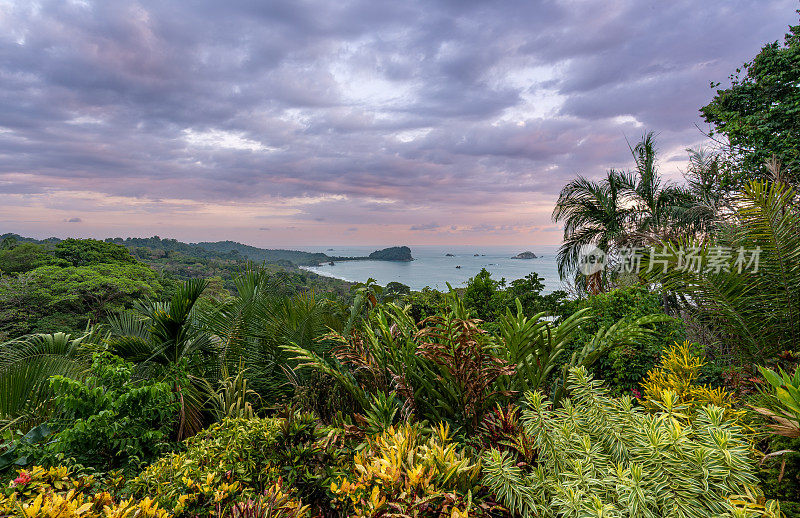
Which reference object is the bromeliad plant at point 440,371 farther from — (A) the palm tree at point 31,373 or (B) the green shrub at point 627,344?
(A) the palm tree at point 31,373

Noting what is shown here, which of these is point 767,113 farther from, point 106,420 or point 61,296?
point 61,296

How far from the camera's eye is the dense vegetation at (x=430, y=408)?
4.29 feet

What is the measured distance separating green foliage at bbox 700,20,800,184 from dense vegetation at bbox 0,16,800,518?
228 inches

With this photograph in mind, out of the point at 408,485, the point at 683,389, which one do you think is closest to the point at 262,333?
the point at 408,485

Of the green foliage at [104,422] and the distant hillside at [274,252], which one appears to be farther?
the distant hillside at [274,252]

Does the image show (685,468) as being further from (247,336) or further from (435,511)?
(247,336)

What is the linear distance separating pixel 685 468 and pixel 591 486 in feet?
1.08

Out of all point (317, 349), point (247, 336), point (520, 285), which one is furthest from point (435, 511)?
point (520, 285)

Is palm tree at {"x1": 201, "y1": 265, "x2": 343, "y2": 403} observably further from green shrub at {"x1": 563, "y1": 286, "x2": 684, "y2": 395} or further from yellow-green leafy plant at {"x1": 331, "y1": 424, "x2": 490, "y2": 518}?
green shrub at {"x1": 563, "y1": 286, "x2": 684, "y2": 395}

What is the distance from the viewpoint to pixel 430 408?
91.3 inches

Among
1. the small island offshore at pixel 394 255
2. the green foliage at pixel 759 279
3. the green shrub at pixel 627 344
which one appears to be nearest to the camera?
the green foliage at pixel 759 279

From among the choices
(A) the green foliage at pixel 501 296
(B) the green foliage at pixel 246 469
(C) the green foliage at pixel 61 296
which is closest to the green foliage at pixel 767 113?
(A) the green foliage at pixel 501 296

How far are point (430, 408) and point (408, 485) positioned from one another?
0.95 metres

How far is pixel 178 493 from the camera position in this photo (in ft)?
5.33
